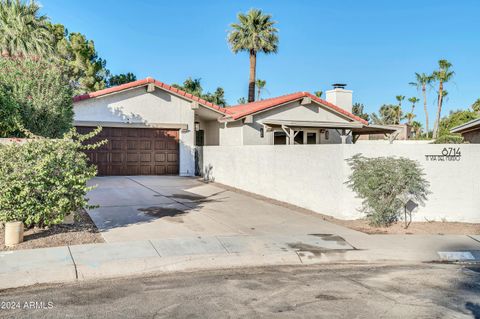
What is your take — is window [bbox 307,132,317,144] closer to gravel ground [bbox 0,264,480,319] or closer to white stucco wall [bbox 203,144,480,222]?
white stucco wall [bbox 203,144,480,222]

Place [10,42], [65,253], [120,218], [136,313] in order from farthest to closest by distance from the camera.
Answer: [10,42] → [120,218] → [65,253] → [136,313]

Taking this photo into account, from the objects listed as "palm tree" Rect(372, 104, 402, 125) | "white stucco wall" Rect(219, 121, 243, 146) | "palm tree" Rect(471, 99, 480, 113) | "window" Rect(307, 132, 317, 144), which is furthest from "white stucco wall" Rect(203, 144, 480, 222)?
"palm tree" Rect(372, 104, 402, 125)

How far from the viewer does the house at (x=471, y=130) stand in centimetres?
1836

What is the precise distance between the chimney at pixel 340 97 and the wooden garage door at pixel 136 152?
9.44 m

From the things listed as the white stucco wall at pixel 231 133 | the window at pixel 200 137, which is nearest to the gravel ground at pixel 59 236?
the white stucco wall at pixel 231 133

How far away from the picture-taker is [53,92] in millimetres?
14906

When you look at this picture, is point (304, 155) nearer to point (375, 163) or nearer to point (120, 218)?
point (375, 163)

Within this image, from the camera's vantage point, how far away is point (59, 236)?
8938 millimetres

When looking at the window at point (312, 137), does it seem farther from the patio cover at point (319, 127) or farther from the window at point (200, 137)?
the window at point (200, 137)

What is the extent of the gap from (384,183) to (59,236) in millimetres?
7790

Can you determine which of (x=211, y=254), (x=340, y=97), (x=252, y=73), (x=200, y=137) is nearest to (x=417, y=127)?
(x=252, y=73)

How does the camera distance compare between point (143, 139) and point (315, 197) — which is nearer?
point (315, 197)

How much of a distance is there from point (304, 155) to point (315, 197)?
1399 mm

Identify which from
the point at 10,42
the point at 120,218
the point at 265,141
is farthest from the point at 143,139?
the point at 120,218
